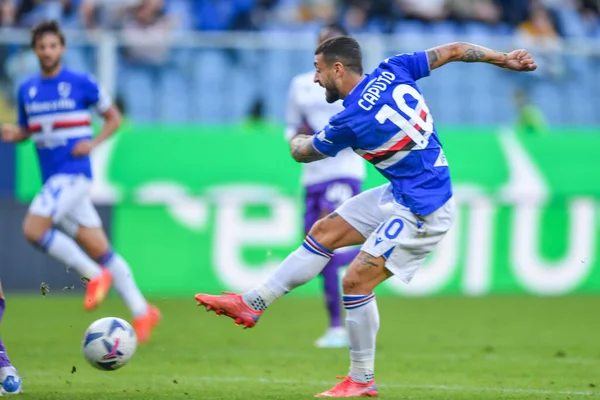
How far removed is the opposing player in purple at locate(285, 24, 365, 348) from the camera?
10.4 m

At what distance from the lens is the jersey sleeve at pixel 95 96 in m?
10.4

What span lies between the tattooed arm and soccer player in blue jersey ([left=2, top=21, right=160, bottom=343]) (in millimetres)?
3592

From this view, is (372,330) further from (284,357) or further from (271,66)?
Result: (271,66)

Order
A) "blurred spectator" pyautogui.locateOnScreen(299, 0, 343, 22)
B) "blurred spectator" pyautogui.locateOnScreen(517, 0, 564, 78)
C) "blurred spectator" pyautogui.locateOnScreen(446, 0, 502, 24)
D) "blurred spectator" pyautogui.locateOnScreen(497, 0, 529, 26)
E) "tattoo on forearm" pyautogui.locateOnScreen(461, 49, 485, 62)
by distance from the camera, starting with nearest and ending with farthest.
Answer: "tattoo on forearm" pyautogui.locateOnScreen(461, 49, 485, 62) → "blurred spectator" pyautogui.locateOnScreen(517, 0, 564, 78) → "blurred spectator" pyautogui.locateOnScreen(299, 0, 343, 22) → "blurred spectator" pyautogui.locateOnScreen(446, 0, 502, 24) → "blurred spectator" pyautogui.locateOnScreen(497, 0, 529, 26)

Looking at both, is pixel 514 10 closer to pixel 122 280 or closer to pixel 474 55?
pixel 122 280

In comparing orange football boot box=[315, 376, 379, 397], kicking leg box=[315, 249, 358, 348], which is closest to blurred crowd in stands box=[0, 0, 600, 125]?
kicking leg box=[315, 249, 358, 348]

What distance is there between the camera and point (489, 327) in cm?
1173

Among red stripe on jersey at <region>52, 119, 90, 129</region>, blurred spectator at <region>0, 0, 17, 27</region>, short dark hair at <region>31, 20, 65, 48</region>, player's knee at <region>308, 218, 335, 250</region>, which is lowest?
player's knee at <region>308, 218, 335, 250</region>

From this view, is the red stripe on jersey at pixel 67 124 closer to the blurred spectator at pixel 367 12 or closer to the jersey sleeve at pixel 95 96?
the jersey sleeve at pixel 95 96

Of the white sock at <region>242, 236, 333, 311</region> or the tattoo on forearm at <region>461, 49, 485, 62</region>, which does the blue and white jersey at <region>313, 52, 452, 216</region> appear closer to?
the tattoo on forearm at <region>461, 49, 485, 62</region>

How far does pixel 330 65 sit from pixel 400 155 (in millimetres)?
678

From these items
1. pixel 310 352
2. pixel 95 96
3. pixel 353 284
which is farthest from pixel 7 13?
pixel 353 284

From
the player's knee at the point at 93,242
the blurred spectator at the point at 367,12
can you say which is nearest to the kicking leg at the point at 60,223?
the player's knee at the point at 93,242

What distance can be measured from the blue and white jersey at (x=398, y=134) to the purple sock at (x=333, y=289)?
137 inches
